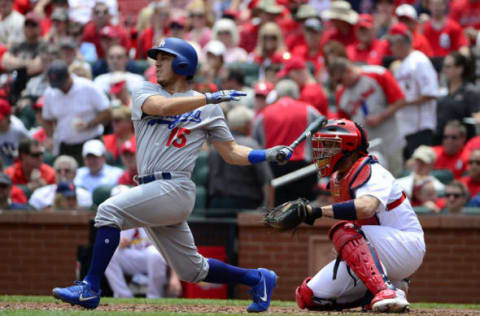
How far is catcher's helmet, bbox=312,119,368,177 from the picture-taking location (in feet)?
20.8

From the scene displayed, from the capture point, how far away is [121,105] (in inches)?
459

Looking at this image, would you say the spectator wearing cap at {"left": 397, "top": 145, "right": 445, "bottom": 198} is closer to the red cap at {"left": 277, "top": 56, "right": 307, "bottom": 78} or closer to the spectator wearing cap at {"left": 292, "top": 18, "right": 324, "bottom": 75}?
the red cap at {"left": 277, "top": 56, "right": 307, "bottom": 78}

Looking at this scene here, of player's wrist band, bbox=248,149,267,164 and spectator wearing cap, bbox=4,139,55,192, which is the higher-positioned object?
player's wrist band, bbox=248,149,267,164

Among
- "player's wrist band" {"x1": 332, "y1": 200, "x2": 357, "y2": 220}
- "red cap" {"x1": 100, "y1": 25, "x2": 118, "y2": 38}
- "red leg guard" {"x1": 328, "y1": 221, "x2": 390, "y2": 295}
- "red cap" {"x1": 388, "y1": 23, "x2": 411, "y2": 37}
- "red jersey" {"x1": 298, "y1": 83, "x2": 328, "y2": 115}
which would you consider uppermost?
"red cap" {"x1": 100, "y1": 25, "x2": 118, "y2": 38}

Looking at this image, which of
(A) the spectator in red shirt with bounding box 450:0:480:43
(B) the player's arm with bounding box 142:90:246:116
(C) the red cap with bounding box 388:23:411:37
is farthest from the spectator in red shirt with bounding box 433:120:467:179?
(B) the player's arm with bounding box 142:90:246:116

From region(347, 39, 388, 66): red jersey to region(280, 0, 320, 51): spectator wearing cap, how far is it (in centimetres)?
87

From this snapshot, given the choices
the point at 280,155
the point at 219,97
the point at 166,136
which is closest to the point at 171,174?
the point at 166,136

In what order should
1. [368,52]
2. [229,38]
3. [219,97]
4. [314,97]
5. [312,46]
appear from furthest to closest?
[229,38] < [312,46] < [368,52] < [314,97] < [219,97]

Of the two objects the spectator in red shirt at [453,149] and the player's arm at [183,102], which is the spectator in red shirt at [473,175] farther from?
the player's arm at [183,102]

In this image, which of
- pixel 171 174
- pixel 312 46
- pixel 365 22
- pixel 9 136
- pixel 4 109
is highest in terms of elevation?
pixel 365 22

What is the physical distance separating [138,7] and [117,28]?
2.98m

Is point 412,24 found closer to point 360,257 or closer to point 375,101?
point 375,101

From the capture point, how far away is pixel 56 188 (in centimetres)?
1048

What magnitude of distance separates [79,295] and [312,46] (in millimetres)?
7852
